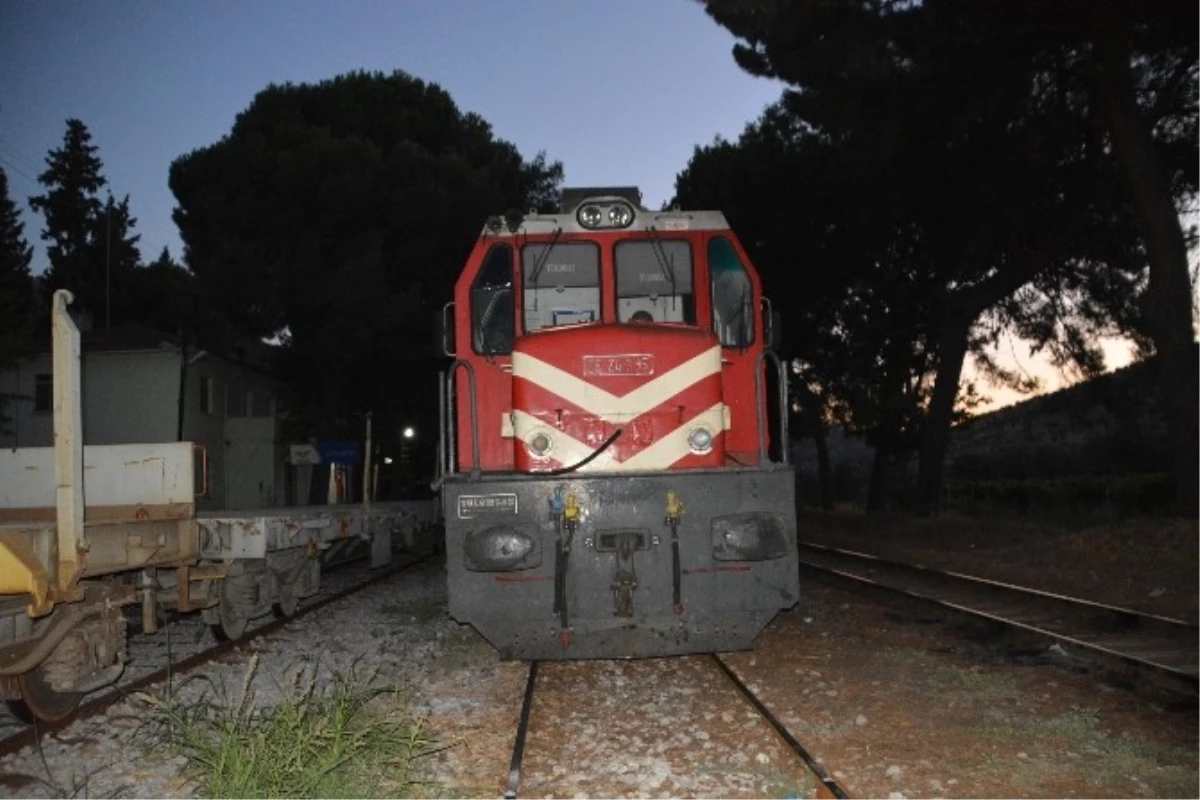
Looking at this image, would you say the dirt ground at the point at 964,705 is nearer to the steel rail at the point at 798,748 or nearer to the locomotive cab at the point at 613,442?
the steel rail at the point at 798,748

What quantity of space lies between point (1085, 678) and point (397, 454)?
2254 centimetres

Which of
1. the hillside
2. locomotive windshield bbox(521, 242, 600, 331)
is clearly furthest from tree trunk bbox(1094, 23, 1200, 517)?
locomotive windshield bbox(521, 242, 600, 331)

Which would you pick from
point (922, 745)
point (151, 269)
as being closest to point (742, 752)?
point (922, 745)

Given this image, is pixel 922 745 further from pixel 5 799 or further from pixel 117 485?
pixel 117 485

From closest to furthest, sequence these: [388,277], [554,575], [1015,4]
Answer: [554,575]
[1015,4]
[388,277]

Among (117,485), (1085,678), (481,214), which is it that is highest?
(481,214)

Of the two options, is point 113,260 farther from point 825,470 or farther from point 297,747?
point 297,747

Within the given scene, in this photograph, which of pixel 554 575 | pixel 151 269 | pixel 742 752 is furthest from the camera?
pixel 151 269

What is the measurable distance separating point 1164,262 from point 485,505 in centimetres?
1267

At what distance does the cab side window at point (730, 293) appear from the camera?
24.4 ft

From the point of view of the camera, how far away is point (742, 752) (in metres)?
4.97

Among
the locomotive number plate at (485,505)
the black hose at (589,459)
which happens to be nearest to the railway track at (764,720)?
the locomotive number plate at (485,505)

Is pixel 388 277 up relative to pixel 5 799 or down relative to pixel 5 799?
up

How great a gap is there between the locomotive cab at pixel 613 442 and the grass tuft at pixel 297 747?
4.27ft
